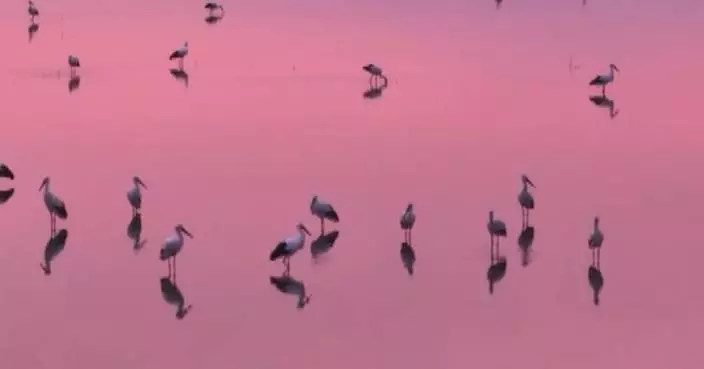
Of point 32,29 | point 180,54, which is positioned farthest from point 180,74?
point 32,29

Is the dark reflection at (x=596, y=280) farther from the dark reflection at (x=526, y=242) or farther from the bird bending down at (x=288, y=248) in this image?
the bird bending down at (x=288, y=248)

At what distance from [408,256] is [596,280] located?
1053 millimetres

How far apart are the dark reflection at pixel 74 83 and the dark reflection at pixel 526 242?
18.3 ft

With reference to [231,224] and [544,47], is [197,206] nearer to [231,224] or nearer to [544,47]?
[231,224]

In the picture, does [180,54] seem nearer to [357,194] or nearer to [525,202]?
[357,194]

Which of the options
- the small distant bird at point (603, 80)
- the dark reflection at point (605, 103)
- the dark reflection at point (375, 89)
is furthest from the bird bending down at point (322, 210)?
the small distant bird at point (603, 80)

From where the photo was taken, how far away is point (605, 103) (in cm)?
1080

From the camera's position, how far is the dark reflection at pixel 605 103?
10397 millimetres

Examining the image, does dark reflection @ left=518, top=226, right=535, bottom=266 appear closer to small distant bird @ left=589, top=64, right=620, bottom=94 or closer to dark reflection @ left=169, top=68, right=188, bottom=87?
small distant bird @ left=589, top=64, right=620, bottom=94

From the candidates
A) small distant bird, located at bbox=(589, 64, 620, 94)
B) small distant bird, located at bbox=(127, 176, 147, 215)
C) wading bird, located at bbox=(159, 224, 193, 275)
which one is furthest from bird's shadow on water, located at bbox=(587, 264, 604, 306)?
small distant bird, located at bbox=(589, 64, 620, 94)

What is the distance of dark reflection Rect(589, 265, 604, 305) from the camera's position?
606cm

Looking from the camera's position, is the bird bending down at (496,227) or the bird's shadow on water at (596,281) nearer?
the bird's shadow on water at (596,281)

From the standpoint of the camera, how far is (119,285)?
608cm

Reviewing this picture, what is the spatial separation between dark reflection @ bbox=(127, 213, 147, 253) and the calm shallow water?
65mm
